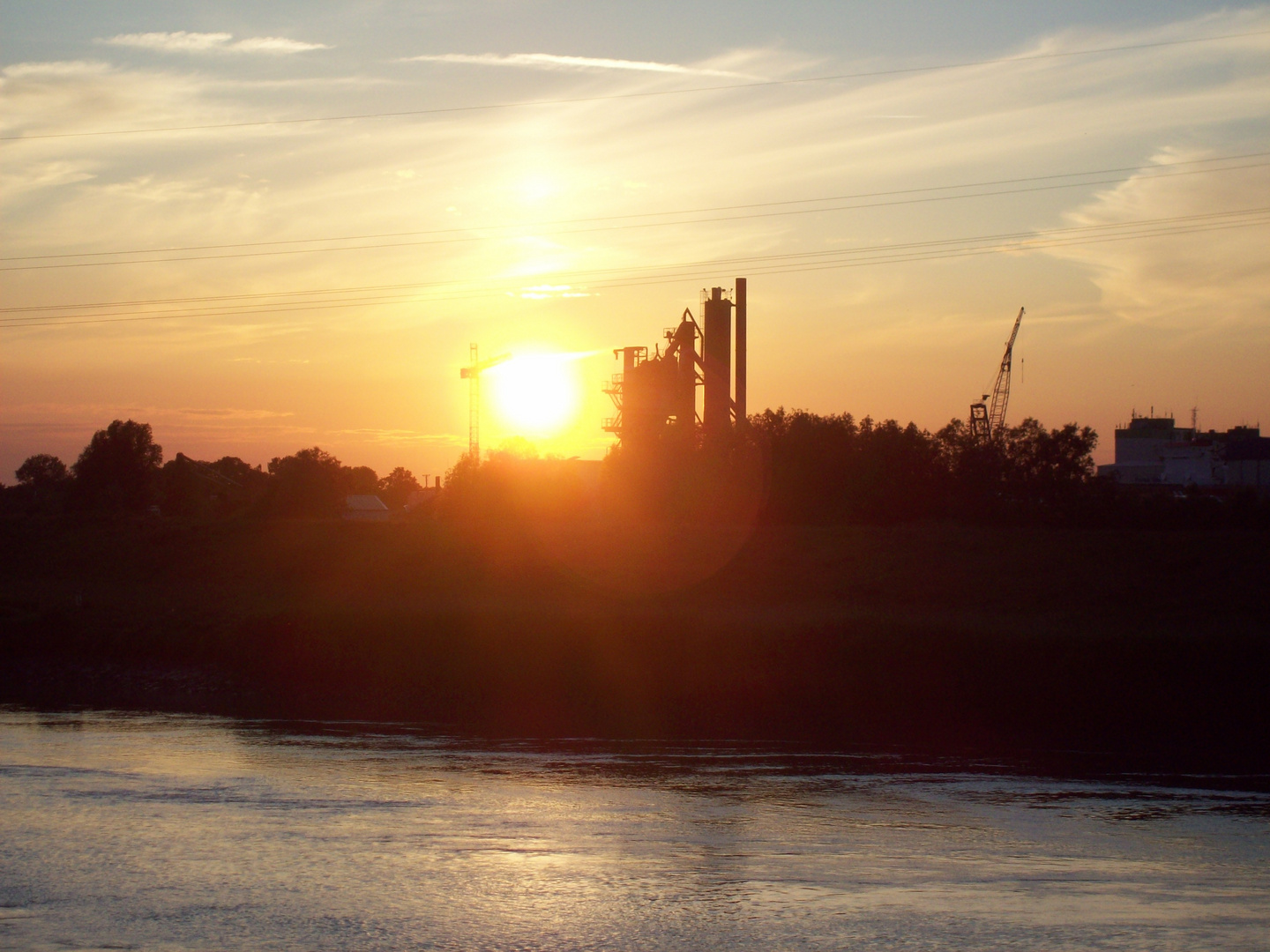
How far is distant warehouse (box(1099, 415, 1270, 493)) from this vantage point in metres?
120

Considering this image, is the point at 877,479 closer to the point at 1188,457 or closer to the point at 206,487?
the point at 1188,457

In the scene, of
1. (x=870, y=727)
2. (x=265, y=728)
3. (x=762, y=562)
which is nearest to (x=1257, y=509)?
(x=762, y=562)

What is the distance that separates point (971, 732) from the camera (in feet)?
102

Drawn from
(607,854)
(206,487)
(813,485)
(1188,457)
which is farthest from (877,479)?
(206,487)

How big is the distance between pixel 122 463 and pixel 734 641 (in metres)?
92.2

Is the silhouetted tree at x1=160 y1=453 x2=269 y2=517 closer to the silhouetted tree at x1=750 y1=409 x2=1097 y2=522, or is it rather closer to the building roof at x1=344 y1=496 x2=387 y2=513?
the building roof at x1=344 y1=496 x2=387 y2=513

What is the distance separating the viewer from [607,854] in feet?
50.7

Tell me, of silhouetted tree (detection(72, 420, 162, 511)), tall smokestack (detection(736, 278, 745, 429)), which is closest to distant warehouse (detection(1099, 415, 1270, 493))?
tall smokestack (detection(736, 278, 745, 429))

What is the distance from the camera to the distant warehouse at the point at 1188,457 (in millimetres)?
120500

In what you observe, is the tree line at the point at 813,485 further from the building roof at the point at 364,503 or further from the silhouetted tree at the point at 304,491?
the building roof at the point at 364,503

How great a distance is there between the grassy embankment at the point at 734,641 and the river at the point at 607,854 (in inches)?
284

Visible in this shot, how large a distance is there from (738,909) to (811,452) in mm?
56868

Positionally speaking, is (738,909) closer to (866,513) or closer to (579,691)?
(579,691)

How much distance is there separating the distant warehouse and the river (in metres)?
97.5
